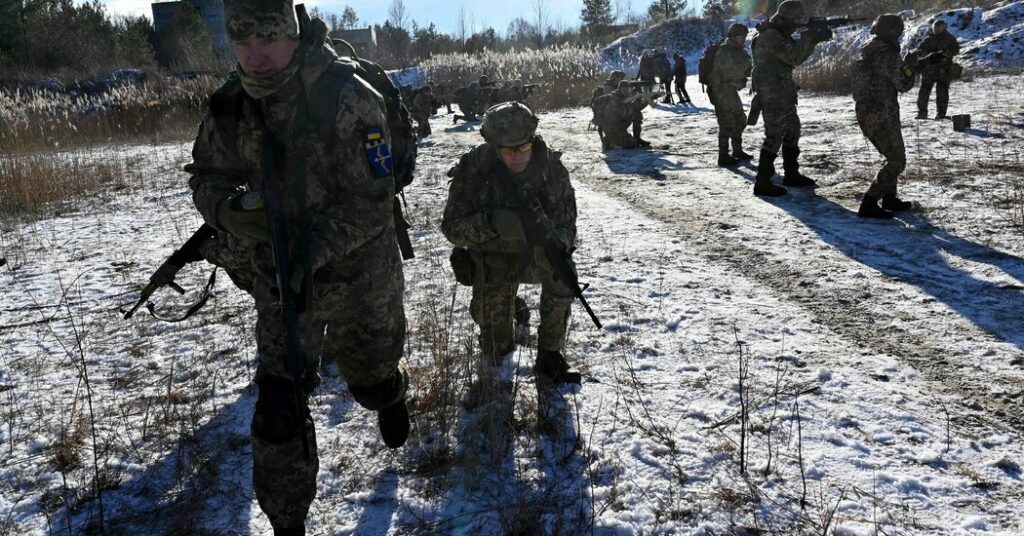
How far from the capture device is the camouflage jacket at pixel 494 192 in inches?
130

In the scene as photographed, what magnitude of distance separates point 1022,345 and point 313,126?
12.4ft

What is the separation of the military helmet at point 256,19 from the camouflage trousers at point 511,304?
5.47ft

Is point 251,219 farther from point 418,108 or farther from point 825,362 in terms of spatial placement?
point 418,108

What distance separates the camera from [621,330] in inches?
167

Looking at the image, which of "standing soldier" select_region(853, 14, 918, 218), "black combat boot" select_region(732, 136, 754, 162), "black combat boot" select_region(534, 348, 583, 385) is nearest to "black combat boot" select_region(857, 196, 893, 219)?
"standing soldier" select_region(853, 14, 918, 218)

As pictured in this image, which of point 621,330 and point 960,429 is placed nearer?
point 960,429

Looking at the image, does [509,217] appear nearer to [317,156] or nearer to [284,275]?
[317,156]

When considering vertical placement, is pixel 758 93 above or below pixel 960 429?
above

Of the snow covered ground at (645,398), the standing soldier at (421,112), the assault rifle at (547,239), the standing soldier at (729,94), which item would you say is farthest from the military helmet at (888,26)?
the standing soldier at (421,112)

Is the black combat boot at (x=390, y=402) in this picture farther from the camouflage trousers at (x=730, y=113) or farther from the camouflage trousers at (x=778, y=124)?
the camouflage trousers at (x=730, y=113)

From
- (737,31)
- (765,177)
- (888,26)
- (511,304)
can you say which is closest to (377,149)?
(511,304)

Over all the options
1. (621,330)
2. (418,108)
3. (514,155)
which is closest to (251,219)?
(514,155)

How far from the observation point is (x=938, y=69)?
10.6 meters

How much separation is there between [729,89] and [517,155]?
6647mm
